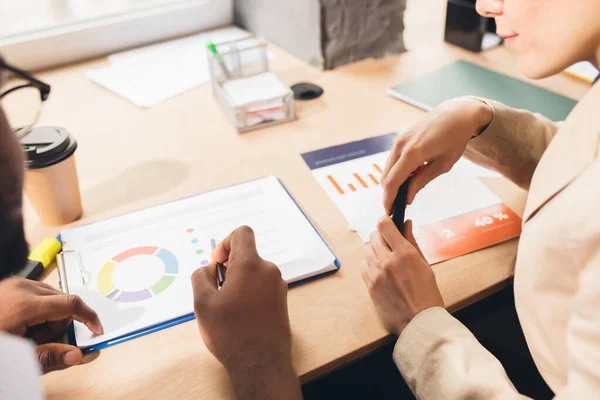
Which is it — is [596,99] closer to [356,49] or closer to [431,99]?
[431,99]

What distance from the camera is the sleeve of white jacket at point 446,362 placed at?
1.87 ft

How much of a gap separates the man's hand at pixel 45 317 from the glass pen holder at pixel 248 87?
507mm

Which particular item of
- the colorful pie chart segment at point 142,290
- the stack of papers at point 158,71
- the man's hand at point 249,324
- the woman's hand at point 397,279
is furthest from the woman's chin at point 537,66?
the stack of papers at point 158,71

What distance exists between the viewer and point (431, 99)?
42.6 inches

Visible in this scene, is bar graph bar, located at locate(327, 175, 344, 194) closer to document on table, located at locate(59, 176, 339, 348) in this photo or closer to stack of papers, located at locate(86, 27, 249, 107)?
document on table, located at locate(59, 176, 339, 348)

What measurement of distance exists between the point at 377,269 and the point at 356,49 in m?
0.76

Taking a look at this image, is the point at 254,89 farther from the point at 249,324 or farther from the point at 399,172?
the point at 249,324

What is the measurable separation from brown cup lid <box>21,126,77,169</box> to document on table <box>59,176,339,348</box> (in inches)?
4.6

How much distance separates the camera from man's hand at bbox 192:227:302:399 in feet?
1.89

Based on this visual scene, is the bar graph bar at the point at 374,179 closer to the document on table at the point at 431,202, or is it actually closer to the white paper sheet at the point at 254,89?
the document on table at the point at 431,202

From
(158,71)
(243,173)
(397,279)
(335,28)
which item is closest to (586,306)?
(397,279)

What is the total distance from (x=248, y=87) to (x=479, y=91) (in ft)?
1.66

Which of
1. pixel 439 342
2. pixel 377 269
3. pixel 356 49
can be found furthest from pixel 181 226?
pixel 356 49

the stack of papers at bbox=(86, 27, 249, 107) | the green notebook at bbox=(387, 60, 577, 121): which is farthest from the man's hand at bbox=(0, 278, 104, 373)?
the green notebook at bbox=(387, 60, 577, 121)
